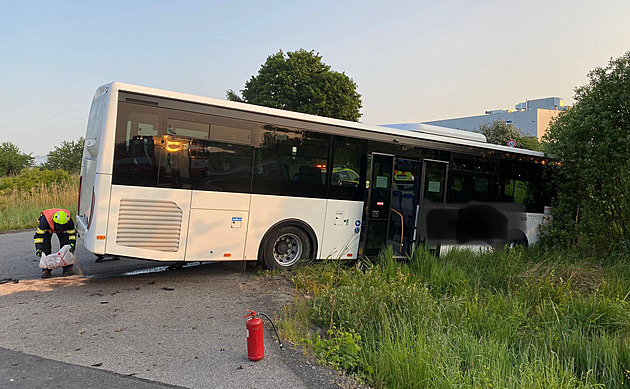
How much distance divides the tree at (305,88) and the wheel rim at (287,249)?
24.2 m

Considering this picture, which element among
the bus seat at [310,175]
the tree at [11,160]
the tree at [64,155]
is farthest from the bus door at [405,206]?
the tree at [11,160]

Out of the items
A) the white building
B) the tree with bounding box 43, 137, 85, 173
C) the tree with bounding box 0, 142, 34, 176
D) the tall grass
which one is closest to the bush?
the tall grass

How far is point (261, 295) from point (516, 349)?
11.6 ft

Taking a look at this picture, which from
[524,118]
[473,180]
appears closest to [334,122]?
[473,180]

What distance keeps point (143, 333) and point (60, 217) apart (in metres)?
3.48

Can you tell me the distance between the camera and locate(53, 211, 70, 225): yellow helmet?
7.32 m

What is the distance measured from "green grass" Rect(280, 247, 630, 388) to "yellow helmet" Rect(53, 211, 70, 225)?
4011 mm

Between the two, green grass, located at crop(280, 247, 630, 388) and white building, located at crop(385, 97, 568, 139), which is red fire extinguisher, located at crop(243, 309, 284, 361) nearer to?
green grass, located at crop(280, 247, 630, 388)

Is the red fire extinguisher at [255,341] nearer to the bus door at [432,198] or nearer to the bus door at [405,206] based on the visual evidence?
the bus door at [405,206]

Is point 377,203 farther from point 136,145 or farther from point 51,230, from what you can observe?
point 51,230

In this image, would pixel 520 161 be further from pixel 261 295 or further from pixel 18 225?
pixel 18 225

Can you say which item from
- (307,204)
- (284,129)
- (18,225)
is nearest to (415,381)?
(307,204)

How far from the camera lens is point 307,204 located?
27.0ft

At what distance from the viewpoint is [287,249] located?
27.1ft
